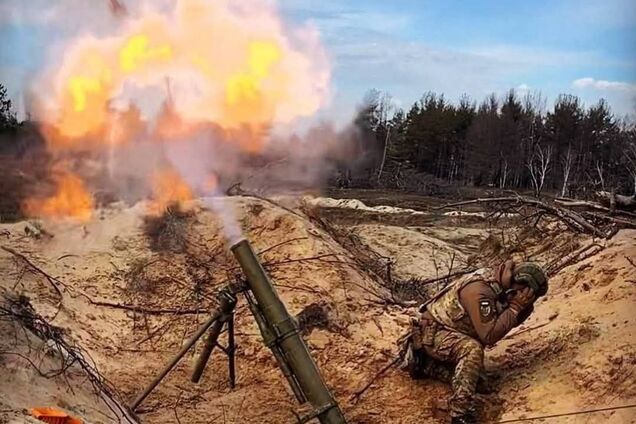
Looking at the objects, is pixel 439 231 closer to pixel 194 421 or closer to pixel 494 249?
pixel 494 249

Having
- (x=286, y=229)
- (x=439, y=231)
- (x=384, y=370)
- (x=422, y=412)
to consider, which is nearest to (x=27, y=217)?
(x=286, y=229)

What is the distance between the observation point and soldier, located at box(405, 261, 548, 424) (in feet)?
23.7

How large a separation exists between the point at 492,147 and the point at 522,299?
35.4 metres

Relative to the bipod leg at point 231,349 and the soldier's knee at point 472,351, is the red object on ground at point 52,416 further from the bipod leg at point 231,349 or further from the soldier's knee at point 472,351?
the soldier's knee at point 472,351

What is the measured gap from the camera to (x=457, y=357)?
24.4 feet

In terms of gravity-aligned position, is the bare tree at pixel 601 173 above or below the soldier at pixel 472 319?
above

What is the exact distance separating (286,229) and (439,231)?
9.48 meters

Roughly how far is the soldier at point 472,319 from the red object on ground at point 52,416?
130 inches

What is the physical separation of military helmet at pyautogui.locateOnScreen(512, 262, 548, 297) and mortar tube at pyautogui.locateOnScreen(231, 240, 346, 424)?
2.04 meters

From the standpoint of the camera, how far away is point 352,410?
817 centimetres

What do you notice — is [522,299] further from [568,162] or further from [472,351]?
[568,162]

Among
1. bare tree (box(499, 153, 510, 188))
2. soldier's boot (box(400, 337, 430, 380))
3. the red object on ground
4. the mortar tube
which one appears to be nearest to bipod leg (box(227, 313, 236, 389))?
the mortar tube

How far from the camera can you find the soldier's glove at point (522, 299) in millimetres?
7309

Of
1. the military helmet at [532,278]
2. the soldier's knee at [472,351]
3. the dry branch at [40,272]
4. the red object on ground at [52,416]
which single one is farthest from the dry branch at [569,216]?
the red object on ground at [52,416]
